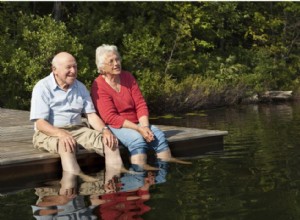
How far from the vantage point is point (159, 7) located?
24.9m

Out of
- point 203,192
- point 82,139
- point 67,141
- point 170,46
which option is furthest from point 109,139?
point 170,46

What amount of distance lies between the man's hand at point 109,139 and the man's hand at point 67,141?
0.38 m

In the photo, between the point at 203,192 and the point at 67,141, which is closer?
the point at 203,192

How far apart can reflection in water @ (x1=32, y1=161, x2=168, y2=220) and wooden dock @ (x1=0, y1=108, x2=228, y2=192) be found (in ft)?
1.39

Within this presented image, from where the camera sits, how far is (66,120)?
25.0ft

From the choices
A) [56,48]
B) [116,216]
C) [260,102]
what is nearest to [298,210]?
[116,216]

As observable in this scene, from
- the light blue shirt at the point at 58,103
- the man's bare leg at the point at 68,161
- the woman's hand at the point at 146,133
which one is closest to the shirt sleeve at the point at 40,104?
the light blue shirt at the point at 58,103

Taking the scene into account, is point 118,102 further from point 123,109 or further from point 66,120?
point 66,120

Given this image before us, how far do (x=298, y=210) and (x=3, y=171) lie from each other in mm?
3508

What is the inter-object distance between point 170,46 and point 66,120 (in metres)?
16.9

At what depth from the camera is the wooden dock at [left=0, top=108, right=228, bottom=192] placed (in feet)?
24.2

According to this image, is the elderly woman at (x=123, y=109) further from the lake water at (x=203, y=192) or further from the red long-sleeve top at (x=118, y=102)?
the lake water at (x=203, y=192)

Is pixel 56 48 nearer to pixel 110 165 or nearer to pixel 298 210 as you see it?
pixel 110 165

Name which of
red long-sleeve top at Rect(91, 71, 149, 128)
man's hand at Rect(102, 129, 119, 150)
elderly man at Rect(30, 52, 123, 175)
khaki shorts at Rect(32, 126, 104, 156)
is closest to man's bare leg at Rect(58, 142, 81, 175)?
elderly man at Rect(30, 52, 123, 175)
